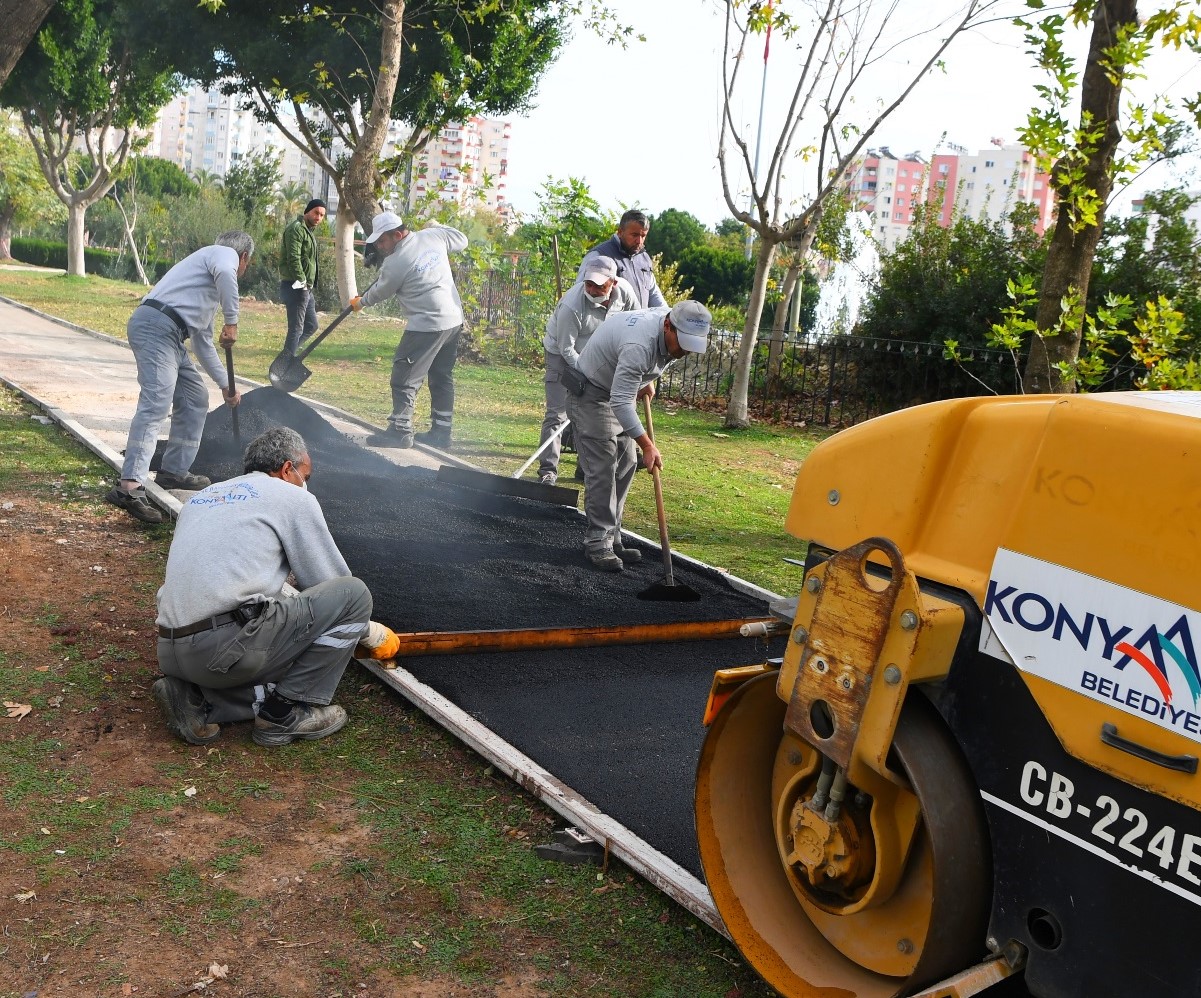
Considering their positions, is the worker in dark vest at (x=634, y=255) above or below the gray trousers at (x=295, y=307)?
above

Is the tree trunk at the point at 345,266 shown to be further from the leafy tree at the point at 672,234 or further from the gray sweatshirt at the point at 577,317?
the leafy tree at the point at 672,234

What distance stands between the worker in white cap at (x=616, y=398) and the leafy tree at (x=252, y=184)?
25.5 metres

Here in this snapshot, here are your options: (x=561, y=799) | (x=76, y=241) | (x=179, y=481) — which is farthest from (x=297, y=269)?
(x=76, y=241)

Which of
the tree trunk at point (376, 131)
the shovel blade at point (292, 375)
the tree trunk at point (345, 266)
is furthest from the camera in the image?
the tree trunk at point (345, 266)

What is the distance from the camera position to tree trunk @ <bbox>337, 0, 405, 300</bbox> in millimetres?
13594

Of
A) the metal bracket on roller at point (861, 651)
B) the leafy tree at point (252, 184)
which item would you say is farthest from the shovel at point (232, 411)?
the leafy tree at point (252, 184)

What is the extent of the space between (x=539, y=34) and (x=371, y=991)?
19.3 meters

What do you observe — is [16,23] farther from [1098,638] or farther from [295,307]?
[1098,638]

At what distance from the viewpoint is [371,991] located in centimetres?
277

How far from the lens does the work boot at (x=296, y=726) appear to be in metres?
4.06

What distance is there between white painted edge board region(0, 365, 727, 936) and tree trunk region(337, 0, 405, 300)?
10565 millimetres

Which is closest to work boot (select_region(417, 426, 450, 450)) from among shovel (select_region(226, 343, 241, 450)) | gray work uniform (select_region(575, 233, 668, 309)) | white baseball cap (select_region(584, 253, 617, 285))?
shovel (select_region(226, 343, 241, 450))

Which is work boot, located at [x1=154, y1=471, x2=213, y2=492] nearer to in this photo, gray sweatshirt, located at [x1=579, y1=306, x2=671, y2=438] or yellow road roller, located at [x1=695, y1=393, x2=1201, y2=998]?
gray sweatshirt, located at [x1=579, y1=306, x2=671, y2=438]

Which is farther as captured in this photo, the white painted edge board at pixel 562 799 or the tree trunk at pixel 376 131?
the tree trunk at pixel 376 131
